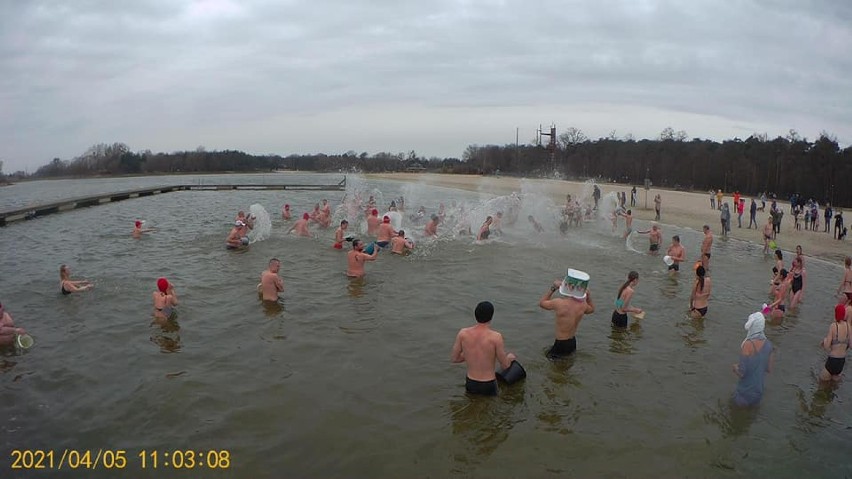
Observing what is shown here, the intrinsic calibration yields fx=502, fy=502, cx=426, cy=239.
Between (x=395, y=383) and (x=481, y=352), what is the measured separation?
5.66 feet

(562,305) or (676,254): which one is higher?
(562,305)

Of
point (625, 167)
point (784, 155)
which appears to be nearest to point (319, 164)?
point (625, 167)

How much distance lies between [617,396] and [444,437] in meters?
2.71

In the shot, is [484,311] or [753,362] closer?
[484,311]

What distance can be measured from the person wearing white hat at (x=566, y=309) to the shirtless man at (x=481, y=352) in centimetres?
126

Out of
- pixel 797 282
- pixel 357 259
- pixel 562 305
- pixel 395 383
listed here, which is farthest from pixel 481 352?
pixel 797 282

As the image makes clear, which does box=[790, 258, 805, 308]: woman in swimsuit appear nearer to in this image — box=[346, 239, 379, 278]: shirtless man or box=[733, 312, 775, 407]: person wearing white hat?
box=[733, 312, 775, 407]: person wearing white hat

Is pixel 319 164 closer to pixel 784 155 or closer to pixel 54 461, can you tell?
pixel 784 155

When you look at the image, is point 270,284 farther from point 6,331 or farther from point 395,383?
point 395,383

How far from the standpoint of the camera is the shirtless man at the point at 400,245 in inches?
628

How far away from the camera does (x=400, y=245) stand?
52.4 ft

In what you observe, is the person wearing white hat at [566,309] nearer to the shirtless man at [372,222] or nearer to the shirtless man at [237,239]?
the shirtless man at [372,222]

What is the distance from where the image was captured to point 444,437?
5922 mm

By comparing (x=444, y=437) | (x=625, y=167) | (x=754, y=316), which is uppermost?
(x=625, y=167)
